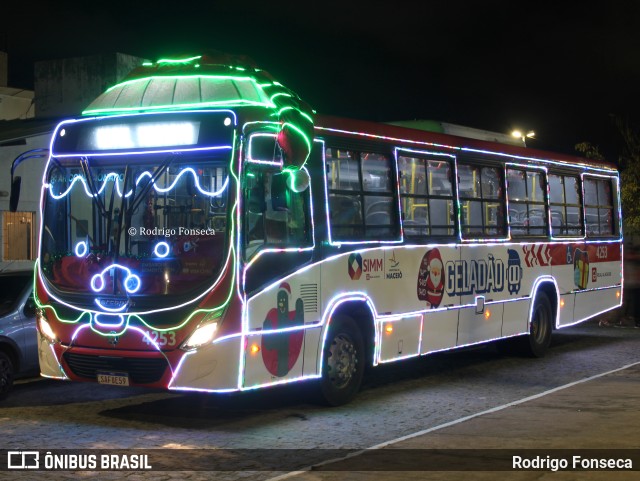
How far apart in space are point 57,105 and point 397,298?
17184 mm

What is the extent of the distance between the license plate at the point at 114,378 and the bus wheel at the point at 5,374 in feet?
7.16

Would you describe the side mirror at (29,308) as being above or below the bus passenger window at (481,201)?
below

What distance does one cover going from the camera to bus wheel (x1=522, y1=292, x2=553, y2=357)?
15.4 m

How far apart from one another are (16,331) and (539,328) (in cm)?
864

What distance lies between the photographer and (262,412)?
34.4 ft

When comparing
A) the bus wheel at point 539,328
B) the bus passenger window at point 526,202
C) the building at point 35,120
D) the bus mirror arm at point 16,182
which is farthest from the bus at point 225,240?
the bus wheel at point 539,328

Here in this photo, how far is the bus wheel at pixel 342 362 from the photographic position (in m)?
10.6

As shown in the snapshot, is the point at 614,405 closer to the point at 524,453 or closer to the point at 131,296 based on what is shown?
the point at 524,453

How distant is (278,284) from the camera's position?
975 centimetres

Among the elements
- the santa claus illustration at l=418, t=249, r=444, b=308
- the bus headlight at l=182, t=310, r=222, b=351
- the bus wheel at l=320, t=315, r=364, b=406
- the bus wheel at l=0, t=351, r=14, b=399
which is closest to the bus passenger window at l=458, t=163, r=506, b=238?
the santa claus illustration at l=418, t=249, r=444, b=308

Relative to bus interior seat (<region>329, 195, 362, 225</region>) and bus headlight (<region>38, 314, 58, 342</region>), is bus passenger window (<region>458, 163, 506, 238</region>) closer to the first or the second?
bus interior seat (<region>329, 195, 362, 225</region>)

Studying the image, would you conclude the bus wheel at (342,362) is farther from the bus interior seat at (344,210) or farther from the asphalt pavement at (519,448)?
the asphalt pavement at (519,448)

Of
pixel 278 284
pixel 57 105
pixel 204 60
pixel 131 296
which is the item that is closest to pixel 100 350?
pixel 131 296

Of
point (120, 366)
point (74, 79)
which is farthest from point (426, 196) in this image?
point (74, 79)
